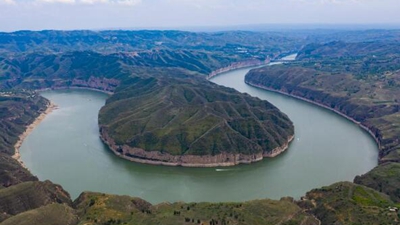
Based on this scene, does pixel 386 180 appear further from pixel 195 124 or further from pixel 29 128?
pixel 29 128

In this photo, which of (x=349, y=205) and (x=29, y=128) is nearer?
(x=349, y=205)

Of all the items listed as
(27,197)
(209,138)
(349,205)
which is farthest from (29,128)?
(349,205)

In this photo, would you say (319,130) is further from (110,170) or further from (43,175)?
(43,175)

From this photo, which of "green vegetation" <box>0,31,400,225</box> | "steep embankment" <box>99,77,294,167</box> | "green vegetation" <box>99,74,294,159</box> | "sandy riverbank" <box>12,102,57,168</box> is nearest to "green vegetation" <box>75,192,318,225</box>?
"green vegetation" <box>0,31,400,225</box>

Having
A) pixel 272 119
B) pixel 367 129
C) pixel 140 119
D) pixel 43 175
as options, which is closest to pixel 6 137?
pixel 43 175

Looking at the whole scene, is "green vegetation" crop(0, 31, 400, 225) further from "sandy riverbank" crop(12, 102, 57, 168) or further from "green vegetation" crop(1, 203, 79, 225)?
"sandy riverbank" crop(12, 102, 57, 168)

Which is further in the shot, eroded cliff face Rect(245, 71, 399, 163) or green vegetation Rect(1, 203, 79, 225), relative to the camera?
eroded cliff face Rect(245, 71, 399, 163)

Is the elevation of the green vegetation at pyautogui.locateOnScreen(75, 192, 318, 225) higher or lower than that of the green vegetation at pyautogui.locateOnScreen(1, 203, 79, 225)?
lower
